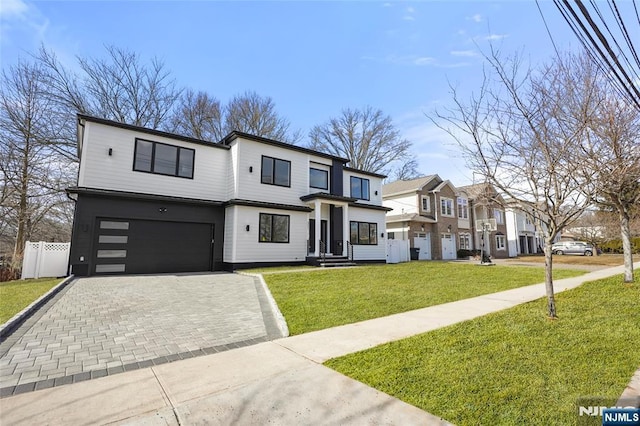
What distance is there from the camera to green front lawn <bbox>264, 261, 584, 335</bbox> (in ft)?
20.7

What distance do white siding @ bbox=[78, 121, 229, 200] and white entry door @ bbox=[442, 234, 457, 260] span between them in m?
20.0

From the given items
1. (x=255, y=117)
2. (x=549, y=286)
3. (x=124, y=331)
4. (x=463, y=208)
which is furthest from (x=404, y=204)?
(x=124, y=331)

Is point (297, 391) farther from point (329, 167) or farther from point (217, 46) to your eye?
point (329, 167)

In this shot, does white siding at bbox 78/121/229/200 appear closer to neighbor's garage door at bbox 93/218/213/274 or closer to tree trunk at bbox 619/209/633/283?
neighbor's garage door at bbox 93/218/213/274

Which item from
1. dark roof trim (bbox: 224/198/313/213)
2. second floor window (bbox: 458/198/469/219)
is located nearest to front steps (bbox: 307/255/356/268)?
dark roof trim (bbox: 224/198/313/213)

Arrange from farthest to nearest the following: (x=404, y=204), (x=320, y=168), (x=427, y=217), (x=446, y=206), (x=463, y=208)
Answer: (x=463, y=208), (x=446, y=206), (x=404, y=204), (x=427, y=217), (x=320, y=168)

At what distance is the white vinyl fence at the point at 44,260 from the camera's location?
449 inches

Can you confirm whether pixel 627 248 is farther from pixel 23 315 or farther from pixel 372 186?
pixel 23 315

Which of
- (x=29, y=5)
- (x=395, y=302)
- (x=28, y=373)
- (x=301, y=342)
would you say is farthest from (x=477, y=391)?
(x=29, y=5)

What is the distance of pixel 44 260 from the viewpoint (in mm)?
11578

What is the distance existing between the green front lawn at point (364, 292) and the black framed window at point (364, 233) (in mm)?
6378

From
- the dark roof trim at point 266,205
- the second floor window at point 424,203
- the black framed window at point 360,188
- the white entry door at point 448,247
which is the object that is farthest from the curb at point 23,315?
the white entry door at point 448,247

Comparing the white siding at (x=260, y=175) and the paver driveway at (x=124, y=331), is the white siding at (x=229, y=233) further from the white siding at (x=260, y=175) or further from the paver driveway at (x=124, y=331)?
the paver driveway at (x=124, y=331)

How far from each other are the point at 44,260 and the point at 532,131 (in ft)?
53.6
